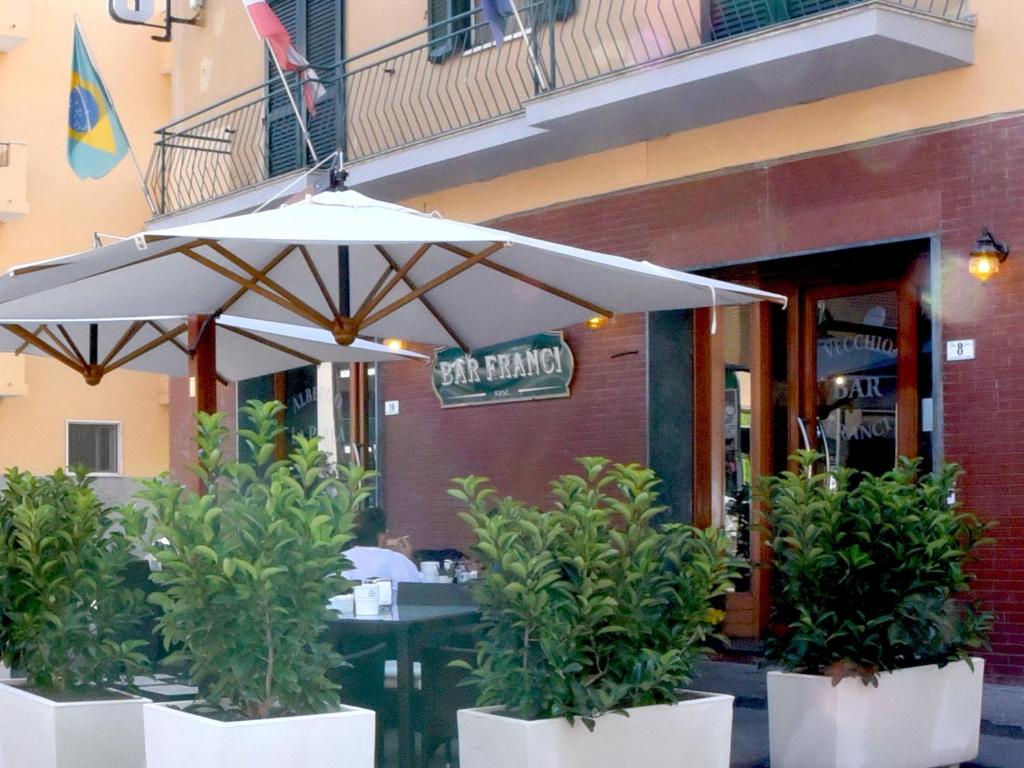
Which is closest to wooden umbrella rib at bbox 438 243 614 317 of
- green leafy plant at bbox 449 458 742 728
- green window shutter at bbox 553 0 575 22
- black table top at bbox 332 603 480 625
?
black table top at bbox 332 603 480 625

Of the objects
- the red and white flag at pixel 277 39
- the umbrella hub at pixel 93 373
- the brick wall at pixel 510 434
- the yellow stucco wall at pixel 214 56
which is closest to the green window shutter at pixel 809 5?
the brick wall at pixel 510 434

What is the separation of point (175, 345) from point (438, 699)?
435 centimetres

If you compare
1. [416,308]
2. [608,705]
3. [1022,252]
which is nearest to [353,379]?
[416,308]

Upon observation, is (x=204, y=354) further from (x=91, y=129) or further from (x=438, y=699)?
(x=91, y=129)

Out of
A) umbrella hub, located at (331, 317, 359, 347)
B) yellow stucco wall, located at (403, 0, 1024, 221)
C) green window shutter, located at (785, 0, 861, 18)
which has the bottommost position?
umbrella hub, located at (331, 317, 359, 347)

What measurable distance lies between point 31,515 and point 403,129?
7944mm

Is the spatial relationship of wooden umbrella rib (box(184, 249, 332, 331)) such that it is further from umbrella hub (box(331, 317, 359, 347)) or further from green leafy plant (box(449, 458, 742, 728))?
green leafy plant (box(449, 458, 742, 728))

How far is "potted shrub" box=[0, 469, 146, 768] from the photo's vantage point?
600 centimetres

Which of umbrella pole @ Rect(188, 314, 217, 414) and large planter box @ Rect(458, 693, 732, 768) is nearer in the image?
large planter box @ Rect(458, 693, 732, 768)

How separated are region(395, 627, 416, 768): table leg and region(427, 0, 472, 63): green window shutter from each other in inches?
299

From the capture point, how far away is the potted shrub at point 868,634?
6.41 metres

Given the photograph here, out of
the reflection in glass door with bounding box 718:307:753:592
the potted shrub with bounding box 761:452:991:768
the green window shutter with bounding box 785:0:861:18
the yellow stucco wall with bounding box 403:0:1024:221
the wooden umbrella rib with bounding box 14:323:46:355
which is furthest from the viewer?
the reflection in glass door with bounding box 718:307:753:592

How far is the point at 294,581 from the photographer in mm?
4973

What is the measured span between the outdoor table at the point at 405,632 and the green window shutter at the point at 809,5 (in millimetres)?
5144
